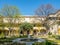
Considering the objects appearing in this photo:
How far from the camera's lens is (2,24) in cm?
4962

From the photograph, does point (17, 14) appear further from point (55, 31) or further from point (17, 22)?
point (55, 31)

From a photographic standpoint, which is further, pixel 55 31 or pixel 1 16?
pixel 55 31

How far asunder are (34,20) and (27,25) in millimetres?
9355

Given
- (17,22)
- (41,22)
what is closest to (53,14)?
(41,22)

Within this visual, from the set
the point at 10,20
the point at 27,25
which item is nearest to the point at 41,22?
the point at 27,25

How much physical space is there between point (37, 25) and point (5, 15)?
40.5 ft

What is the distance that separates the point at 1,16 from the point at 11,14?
9.61 ft

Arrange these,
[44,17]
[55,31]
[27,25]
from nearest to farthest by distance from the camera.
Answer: [27,25] → [44,17] → [55,31]

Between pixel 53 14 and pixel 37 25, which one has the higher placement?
pixel 53 14

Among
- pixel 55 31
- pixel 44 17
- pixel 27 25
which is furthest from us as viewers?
pixel 55 31

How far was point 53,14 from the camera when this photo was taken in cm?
5391

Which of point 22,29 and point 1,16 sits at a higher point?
point 1,16

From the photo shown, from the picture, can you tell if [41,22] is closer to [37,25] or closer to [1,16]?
[37,25]

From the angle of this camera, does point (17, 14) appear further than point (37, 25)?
No
